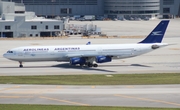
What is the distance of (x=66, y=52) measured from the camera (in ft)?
246

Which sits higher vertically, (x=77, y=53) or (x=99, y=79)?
(x=77, y=53)

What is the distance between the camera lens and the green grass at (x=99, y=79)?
5642 centimetres

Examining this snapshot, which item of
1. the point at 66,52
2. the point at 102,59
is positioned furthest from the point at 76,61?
the point at 102,59

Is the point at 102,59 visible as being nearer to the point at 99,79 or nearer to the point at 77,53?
the point at 77,53

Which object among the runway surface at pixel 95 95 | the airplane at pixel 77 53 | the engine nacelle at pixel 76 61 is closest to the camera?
the runway surface at pixel 95 95

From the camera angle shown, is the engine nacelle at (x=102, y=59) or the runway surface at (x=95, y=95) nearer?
the runway surface at (x=95, y=95)

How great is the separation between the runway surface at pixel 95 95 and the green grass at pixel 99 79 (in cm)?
387

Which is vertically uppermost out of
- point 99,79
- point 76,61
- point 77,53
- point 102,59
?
point 77,53

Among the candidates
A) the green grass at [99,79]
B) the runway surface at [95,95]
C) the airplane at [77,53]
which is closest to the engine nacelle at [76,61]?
Answer: the airplane at [77,53]

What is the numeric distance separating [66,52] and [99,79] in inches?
608

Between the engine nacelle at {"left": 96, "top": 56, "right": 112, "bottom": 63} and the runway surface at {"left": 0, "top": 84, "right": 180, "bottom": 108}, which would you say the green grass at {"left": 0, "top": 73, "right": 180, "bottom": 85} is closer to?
the runway surface at {"left": 0, "top": 84, "right": 180, "bottom": 108}

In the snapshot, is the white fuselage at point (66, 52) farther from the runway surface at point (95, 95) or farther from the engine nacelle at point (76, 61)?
the runway surface at point (95, 95)

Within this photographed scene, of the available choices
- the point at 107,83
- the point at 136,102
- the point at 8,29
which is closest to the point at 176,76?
the point at 107,83

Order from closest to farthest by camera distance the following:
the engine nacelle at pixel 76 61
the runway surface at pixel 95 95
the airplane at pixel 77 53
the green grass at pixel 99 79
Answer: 1. the runway surface at pixel 95 95
2. the green grass at pixel 99 79
3. the engine nacelle at pixel 76 61
4. the airplane at pixel 77 53
